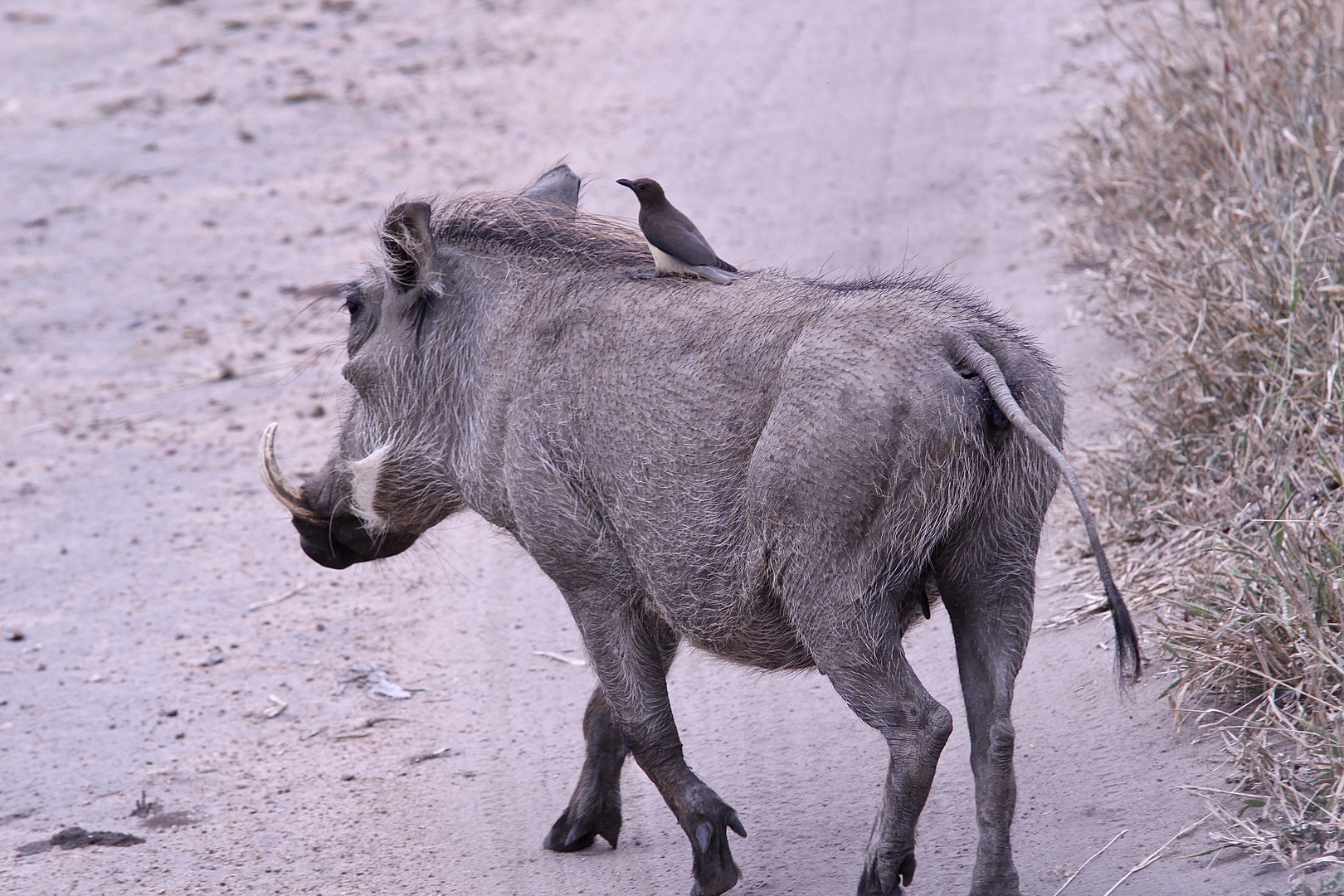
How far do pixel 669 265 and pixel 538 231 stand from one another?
43cm

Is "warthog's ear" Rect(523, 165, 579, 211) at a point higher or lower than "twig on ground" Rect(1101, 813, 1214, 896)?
higher

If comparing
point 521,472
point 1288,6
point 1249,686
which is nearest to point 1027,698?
point 1249,686

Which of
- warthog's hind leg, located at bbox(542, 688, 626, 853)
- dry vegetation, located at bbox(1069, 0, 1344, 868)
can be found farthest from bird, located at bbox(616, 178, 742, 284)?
dry vegetation, located at bbox(1069, 0, 1344, 868)

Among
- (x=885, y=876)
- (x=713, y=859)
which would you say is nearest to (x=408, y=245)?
(x=713, y=859)

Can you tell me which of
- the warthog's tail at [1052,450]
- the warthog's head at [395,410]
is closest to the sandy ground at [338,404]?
the warthog's tail at [1052,450]

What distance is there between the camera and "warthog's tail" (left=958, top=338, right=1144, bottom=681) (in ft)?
8.27

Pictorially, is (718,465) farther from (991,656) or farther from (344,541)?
(344,541)

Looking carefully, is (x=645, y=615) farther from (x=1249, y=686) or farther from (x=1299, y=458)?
(x=1299, y=458)

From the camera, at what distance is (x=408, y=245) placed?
11.6ft

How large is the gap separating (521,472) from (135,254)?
550 centimetres

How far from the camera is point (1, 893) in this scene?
334 cm

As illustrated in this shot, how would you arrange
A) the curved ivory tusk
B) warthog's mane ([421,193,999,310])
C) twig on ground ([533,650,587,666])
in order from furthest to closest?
twig on ground ([533,650,587,666]) → the curved ivory tusk → warthog's mane ([421,193,999,310])

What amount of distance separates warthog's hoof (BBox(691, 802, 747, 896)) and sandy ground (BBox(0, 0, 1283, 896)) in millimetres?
185

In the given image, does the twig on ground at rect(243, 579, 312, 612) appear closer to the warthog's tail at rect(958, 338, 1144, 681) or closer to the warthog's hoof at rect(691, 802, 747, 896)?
the warthog's hoof at rect(691, 802, 747, 896)
